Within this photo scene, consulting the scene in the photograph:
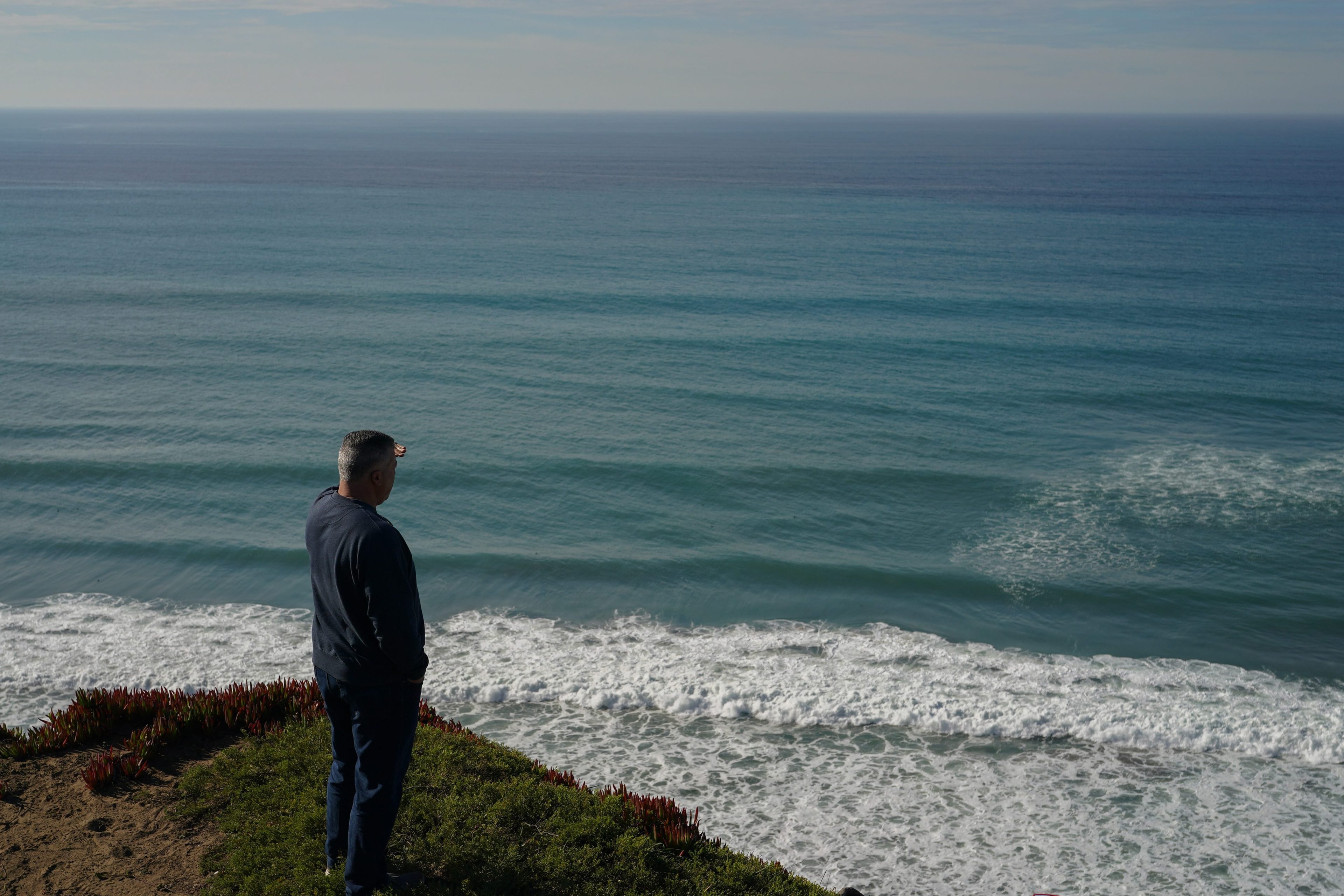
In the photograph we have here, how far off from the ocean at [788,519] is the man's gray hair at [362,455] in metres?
5.97

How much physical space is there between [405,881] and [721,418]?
19.1m

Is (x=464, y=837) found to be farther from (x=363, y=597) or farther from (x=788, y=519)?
(x=788, y=519)

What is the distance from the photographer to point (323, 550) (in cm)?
479

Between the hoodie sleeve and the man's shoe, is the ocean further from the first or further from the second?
the hoodie sleeve

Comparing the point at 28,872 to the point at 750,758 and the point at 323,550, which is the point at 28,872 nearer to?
the point at 323,550

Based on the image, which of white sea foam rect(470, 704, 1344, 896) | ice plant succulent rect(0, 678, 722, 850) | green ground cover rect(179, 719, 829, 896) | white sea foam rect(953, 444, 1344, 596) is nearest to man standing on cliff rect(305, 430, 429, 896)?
green ground cover rect(179, 719, 829, 896)

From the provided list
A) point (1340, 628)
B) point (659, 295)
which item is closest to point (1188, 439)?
point (1340, 628)

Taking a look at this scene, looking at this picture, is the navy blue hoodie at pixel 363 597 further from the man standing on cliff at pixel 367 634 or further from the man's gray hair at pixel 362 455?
the man's gray hair at pixel 362 455

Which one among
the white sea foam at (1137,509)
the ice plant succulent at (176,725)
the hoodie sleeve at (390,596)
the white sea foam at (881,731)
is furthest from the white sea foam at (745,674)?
the hoodie sleeve at (390,596)

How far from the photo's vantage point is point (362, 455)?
4.87 meters

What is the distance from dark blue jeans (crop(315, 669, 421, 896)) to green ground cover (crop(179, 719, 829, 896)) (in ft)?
1.95

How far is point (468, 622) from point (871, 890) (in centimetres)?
773

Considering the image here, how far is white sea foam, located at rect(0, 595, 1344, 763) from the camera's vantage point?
37.6 ft

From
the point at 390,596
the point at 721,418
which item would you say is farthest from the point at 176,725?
the point at 721,418
